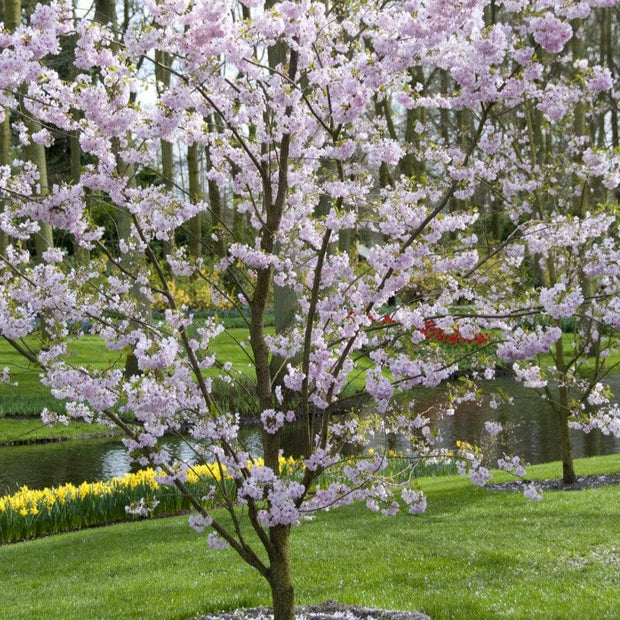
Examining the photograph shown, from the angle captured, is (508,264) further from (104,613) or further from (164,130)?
(104,613)

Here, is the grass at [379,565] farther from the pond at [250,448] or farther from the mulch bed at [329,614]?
the pond at [250,448]

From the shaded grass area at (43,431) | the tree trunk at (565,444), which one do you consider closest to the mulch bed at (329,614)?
the tree trunk at (565,444)

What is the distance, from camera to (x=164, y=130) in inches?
165

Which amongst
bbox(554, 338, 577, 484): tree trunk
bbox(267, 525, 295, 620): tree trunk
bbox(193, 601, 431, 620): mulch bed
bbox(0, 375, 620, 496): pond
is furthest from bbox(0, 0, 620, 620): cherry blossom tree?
bbox(0, 375, 620, 496): pond

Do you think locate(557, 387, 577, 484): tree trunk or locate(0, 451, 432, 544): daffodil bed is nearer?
locate(0, 451, 432, 544): daffodil bed

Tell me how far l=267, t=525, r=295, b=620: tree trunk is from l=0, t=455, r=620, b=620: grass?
138cm

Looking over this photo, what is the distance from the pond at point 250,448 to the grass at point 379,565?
13.7 feet

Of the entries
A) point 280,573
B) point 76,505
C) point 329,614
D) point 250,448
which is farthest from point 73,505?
point 250,448

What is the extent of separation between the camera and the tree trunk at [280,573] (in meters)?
4.46

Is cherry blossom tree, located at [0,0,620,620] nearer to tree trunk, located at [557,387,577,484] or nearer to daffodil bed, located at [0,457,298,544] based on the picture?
daffodil bed, located at [0,457,298,544]

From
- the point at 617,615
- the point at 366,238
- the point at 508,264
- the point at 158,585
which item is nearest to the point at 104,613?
the point at 158,585

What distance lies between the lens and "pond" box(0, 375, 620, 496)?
13141 millimetres

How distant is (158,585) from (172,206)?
3433mm

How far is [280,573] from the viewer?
14.6 feet
